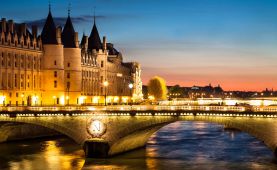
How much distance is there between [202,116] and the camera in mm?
67000

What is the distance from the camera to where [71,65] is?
430 ft

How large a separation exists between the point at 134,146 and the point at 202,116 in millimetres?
17005

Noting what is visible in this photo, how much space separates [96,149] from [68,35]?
5972 centimetres

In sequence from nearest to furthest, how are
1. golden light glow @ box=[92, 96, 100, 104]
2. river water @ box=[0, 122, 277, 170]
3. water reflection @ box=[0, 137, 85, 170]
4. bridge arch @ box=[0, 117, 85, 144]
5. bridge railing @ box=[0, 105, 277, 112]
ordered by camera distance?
1. bridge railing @ box=[0, 105, 277, 112]
2. river water @ box=[0, 122, 277, 170]
3. water reflection @ box=[0, 137, 85, 170]
4. bridge arch @ box=[0, 117, 85, 144]
5. golden light glow @ box=[92, 96, 100, 104]

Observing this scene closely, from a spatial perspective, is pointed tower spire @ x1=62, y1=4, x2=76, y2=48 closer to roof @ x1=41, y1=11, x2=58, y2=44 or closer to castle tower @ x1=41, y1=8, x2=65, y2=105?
castle tower @ x1=41, y1=8, x2=65, y2=105

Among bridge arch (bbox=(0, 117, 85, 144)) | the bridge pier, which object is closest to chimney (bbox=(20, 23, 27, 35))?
bridge arch (bbox=(0, 117, 85, 144))

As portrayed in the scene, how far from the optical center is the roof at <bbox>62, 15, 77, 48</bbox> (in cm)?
12689

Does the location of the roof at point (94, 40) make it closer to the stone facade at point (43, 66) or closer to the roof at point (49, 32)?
the stone facade at point (43, 66)

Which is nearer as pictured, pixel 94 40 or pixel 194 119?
pixel 194 119

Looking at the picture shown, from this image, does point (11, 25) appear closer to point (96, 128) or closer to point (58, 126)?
point (58, 126)

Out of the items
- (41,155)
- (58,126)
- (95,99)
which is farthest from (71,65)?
(58,126)

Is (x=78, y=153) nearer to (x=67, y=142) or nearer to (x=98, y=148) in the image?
(x=98, y=148)

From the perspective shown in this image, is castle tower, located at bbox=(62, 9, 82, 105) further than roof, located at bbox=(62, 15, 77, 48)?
Yes

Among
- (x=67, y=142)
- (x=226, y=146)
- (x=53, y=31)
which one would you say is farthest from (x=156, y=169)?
(x=53, y=31)
